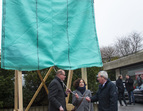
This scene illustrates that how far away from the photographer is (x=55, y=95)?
14.3ft

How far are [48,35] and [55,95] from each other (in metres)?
1.98

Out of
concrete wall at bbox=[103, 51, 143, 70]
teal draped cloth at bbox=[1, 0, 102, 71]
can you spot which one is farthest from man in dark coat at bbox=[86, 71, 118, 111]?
concrete wall at bbox=[103, 51, 143, 70]

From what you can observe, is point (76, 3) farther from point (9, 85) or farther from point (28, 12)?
point (9, 85)

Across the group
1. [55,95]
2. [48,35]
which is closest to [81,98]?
[55,95]

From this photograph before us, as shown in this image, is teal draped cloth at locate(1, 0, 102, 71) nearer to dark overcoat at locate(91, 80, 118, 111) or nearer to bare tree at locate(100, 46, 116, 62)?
dark overcoat at locate(91, 80, 118, 111)

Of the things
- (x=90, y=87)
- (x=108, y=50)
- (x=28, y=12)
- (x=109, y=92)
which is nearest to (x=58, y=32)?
(x=28, y=12)

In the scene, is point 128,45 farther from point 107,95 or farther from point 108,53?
point 107,95

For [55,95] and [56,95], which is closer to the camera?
[55,95]

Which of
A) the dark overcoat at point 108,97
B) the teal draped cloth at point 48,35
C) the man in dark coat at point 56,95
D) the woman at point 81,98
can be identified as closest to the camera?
the dark overcoat at point 108,97

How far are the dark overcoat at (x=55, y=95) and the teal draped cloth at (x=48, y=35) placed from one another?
95cm

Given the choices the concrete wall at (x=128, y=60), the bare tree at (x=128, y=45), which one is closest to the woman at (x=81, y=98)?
the concrete wall at (x=128, y=60)

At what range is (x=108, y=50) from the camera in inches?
2018

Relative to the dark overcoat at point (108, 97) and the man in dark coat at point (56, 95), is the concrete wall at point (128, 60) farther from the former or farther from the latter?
the man in dark coat at point (56, 95)

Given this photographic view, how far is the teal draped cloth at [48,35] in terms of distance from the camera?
16.8ft
